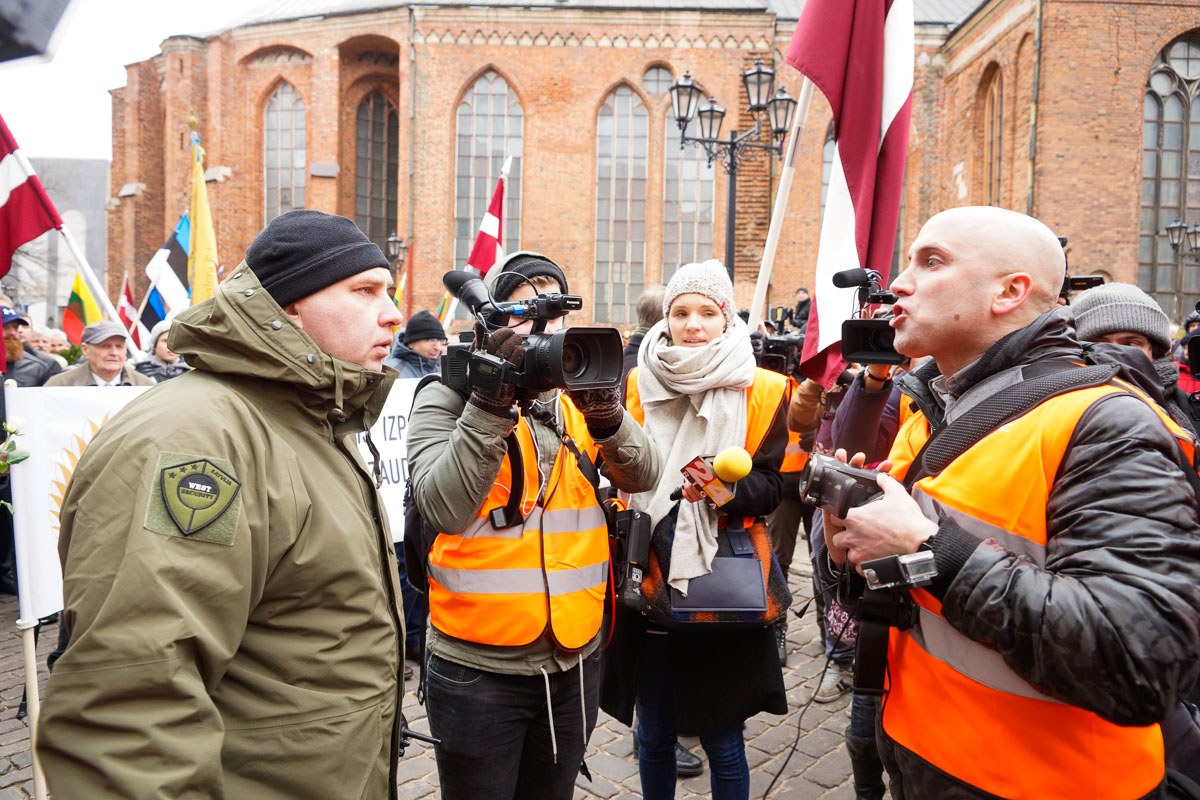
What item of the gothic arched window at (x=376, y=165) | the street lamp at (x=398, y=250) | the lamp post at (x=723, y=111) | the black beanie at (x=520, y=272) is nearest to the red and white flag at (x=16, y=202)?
the black beanie at (x=520, y=272)

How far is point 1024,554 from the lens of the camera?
4.97ft

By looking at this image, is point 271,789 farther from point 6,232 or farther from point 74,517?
point 6,232

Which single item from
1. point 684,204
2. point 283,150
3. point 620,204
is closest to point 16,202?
point 620,204

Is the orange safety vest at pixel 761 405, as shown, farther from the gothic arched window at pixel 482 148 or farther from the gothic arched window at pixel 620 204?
the gothic arched window at pixel 482 148

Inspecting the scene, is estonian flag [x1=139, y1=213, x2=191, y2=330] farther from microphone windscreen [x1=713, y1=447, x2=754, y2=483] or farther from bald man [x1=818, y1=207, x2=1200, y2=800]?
bald man [x1=818, y1=207, x2=1200, y2=800]

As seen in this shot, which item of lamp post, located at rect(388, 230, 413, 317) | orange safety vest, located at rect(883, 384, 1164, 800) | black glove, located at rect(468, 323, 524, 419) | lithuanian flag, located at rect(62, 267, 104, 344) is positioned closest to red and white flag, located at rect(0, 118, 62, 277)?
black glove, located at rect(468, 323, 524, 419)

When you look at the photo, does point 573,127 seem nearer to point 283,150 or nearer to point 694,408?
point 283,150

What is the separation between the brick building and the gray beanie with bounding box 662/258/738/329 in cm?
1867

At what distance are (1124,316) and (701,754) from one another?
8.90 ft

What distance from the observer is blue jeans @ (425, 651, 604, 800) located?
214cm

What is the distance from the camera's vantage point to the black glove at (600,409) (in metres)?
2.29

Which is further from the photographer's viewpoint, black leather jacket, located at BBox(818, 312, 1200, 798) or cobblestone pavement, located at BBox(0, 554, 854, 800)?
cobblestone pavement, located at BBox(0, 554, 854, 800)

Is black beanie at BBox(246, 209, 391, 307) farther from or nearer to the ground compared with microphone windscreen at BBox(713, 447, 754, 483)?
farther from the ground

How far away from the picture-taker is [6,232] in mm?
3992
